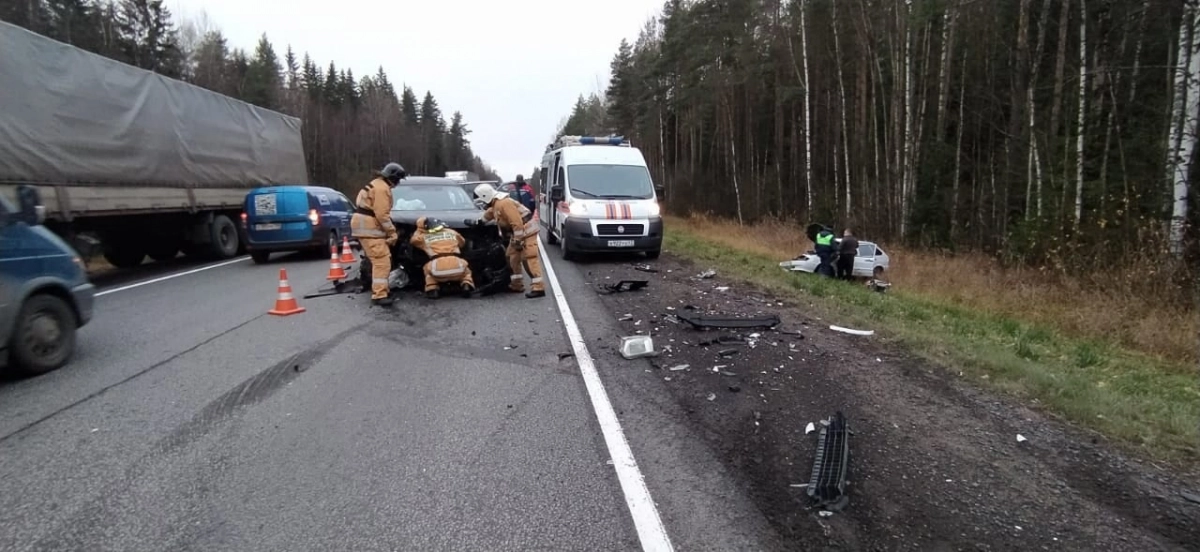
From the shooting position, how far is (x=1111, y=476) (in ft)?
11.3

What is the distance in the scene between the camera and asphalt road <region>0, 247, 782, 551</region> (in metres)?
2.99

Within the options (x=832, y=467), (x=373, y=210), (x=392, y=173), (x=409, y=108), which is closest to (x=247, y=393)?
(x=373, y=210)

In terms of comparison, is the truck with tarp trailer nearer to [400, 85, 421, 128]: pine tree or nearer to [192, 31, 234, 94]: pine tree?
[192, 31, 234, 94]: pine tree

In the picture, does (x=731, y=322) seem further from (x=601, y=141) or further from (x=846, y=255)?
(x=601, y=141)

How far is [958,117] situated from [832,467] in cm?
2318

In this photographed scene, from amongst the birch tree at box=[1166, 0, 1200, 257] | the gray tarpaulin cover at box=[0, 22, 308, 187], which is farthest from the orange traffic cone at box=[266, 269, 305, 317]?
the birch tree at box=[1166, 0, 1200, 257]

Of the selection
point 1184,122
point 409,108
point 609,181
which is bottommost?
point 609,181

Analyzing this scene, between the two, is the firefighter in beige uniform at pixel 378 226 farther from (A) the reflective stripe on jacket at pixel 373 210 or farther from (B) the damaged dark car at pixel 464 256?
(B) the damaged dark car at pixel 464 256

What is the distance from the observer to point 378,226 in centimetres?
875

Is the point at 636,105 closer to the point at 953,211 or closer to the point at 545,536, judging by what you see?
the point at 953,211

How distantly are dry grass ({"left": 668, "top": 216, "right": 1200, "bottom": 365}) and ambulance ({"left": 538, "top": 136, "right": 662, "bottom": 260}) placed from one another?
4920mm

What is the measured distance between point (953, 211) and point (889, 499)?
20.1m

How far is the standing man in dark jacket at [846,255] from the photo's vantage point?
40.5 feet

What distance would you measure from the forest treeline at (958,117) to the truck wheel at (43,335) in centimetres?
1352
